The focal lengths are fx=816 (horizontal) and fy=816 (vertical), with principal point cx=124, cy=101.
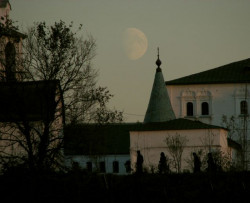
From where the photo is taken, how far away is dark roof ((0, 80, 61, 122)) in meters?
33.3

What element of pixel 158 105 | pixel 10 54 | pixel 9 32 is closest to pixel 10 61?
pixel 10 54

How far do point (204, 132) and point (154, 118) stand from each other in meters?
3.91

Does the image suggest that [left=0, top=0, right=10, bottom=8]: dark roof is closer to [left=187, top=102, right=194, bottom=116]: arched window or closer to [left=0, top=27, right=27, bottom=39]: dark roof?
[left=0, top=27, right=27, bottom=39]: dark roof

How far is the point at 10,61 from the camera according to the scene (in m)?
33.3

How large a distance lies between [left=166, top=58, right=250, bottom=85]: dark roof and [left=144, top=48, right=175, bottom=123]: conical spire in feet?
26.5

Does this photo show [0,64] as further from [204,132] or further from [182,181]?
[204,132]

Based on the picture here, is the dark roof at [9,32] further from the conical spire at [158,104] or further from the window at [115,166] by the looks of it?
the window at [115,166]

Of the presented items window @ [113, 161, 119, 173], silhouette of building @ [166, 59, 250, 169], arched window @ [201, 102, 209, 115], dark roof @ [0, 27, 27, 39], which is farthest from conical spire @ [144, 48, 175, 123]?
dark roof @ [0, 27, 27, 39]

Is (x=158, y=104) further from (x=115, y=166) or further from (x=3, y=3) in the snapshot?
(x=3, y=3)

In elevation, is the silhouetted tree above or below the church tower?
below

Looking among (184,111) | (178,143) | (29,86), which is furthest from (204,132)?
(29,86)

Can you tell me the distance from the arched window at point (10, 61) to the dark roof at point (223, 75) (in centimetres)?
3317

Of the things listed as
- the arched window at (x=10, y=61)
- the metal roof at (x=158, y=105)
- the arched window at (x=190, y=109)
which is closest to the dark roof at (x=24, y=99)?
the arched window at (x=10, y=61)

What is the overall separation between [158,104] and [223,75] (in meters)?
11.1
